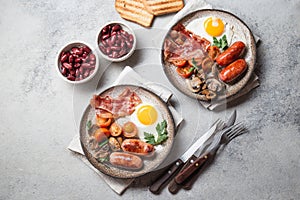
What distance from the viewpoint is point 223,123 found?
4.65 m

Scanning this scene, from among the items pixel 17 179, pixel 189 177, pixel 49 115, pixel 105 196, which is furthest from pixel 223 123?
pixel 17 179

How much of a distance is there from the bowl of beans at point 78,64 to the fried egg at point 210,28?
96 centimetres

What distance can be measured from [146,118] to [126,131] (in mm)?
218

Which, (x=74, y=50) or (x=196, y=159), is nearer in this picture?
(x=196, y=159)

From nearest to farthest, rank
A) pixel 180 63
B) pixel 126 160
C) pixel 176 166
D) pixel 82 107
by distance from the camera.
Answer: pixel 126 160
pixel 176 166
pixel 180 63
pixel 82 107

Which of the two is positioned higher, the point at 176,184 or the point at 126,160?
the point at 126,160

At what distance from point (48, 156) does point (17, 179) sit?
362mm

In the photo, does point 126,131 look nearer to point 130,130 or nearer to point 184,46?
point 130,130

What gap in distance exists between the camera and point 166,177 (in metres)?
4.59

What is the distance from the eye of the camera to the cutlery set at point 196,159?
4.52 metres

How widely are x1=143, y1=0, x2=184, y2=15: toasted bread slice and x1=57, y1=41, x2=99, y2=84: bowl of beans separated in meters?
0.71

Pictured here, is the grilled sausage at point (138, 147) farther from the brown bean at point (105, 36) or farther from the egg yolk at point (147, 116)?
the brown bean at point (105, 36)

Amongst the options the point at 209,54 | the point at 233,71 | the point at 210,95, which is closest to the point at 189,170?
the point at 210,95

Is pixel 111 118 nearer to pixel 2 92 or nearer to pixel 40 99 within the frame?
pixel 40 99
